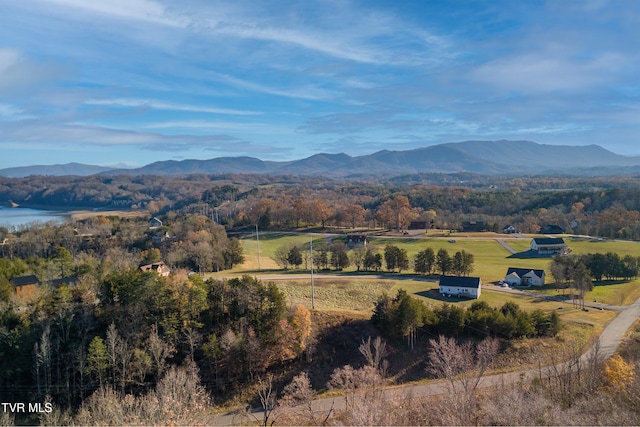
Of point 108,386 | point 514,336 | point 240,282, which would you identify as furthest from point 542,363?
point 108,386

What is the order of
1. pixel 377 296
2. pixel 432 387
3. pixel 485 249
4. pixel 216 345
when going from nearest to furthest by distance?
pixel 432 387, pixel 216 345, pixel 377 296, pixel 485 249

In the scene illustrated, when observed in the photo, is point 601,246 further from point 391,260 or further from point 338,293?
point 338,293

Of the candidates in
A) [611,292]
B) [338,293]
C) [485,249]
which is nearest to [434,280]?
[338,293]

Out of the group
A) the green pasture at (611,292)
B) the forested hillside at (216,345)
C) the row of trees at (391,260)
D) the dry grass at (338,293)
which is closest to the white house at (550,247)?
the green pasture at (611,292)

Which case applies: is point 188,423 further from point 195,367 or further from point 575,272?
point 575,272

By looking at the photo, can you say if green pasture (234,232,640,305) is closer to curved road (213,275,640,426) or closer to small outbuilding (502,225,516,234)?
small outbuilding (502,225,516,234)

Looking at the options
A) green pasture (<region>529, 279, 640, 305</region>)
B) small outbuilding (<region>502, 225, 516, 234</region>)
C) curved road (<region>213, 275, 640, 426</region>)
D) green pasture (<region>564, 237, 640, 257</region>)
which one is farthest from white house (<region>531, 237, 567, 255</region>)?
Answer: curved road (<region>213, 275, 640, 426</region>)
